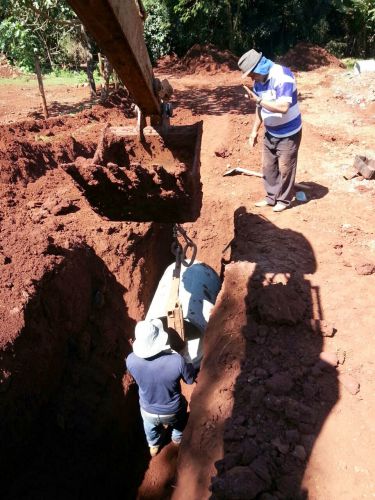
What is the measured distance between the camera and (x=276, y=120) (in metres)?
5.14

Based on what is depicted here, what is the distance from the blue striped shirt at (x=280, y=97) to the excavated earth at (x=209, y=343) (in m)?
1.23

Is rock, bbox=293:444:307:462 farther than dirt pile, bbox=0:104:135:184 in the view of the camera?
No

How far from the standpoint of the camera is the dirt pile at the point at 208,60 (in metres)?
14.9

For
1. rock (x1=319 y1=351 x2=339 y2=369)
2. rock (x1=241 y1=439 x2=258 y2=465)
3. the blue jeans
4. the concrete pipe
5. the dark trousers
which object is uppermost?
the dark trousers

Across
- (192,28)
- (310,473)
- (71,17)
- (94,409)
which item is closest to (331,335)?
(310,473)

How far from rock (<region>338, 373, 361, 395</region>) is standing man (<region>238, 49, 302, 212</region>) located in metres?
3.08

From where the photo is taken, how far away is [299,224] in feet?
17.9

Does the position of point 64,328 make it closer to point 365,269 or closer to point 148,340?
point 148,340

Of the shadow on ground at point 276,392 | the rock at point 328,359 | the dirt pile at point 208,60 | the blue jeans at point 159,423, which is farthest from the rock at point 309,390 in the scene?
the dirt pile at point 208,60

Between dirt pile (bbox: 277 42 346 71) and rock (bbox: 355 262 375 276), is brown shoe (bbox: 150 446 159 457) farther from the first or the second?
dirt pile (bbox: 277 42 346 71)

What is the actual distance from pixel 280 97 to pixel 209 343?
3144 mm

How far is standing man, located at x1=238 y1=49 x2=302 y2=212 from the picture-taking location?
15.8ft

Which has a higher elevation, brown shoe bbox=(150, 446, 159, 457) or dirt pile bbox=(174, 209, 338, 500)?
dirt pile bbox=(174, 209, 338, 500)

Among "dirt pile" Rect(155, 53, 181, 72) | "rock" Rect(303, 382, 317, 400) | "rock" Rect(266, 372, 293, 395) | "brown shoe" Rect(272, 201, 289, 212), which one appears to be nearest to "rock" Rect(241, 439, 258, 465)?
"rock" Rect(266, 372, 293, 395)
